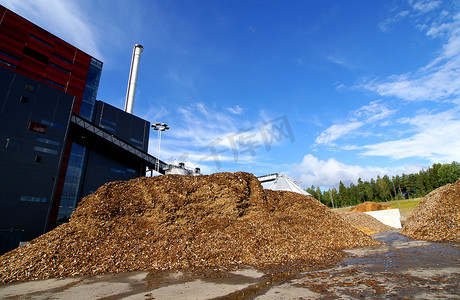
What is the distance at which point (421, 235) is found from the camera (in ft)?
37.3

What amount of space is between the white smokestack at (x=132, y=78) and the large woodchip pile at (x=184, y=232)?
132 ft

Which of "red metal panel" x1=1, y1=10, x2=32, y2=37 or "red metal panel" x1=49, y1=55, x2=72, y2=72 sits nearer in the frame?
"red metal panel" x1=1, y1=10, x2=32, y2=37

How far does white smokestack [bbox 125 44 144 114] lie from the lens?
46.8 meters

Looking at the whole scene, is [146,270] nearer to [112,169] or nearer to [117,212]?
[117,212]

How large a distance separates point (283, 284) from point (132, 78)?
175 feet

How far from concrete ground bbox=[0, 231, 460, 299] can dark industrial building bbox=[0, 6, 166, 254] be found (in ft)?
52.9

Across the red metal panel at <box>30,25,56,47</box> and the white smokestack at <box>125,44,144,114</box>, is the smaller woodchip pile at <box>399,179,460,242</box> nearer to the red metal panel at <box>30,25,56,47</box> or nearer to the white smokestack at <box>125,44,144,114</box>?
the white smokestack at <box>125,44,144,114</box>

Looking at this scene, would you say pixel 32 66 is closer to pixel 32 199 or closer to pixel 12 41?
pixel 12 41

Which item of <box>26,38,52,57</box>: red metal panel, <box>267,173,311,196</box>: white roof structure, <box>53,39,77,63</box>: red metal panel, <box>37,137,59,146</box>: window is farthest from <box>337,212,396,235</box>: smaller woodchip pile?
<box>26,38,52,57</box>: red metal panel

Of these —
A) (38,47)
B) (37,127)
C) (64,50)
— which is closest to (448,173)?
(37,127)

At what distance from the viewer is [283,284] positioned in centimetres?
484

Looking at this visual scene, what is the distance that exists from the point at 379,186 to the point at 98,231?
97.3 m

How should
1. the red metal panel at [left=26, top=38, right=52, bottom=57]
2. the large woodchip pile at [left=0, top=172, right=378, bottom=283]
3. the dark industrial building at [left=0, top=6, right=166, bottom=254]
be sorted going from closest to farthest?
1. the large woodchip pile at [left=0, top=172, right=378, bottom=283]
2. the dark industrial building at [left=0, top=6, right=166, bottom=254]
3. the red metal panel at [left=26, top=38, right=52, bottom=57]

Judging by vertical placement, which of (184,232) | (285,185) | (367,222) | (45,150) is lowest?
(367,222)
